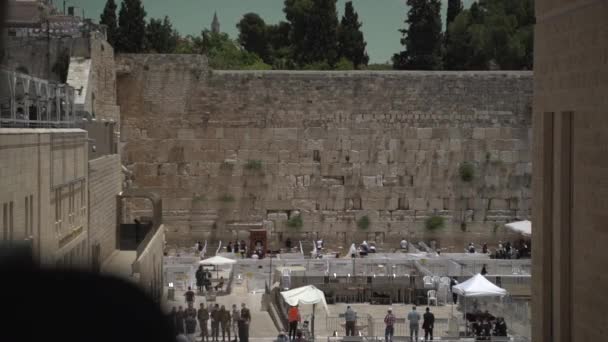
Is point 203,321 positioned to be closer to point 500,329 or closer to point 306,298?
point 306,298

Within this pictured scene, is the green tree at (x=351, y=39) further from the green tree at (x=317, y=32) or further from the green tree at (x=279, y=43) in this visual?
the green tree at (x=279, y=43)

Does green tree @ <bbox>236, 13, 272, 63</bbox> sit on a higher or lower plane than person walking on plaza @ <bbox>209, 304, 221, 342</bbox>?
higher

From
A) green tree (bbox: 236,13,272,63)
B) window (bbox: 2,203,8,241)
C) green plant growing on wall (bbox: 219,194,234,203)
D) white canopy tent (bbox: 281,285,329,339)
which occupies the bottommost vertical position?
white canopy tent (bbox: 281,285,329,339)

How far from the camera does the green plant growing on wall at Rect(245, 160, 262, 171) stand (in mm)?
22453

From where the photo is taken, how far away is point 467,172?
894 inches

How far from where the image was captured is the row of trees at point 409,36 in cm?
2642

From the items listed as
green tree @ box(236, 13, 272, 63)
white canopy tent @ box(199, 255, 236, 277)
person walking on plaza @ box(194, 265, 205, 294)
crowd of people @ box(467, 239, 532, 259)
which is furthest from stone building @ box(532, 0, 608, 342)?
green tree @ box(236, 13, 272, 63)

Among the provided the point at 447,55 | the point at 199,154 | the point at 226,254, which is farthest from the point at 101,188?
the point at 447,55

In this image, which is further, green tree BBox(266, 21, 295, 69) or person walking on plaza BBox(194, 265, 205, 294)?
green tree BBox(266, 21, 295, 69)

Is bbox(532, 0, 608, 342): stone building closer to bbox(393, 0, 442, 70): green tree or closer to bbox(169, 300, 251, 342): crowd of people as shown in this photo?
bbox(169, 300, 251, 342): crowd of people

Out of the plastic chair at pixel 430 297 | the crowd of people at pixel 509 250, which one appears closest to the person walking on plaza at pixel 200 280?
the plastic chair at pixel 430 297

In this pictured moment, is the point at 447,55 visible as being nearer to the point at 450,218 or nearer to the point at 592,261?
the point at 450,218

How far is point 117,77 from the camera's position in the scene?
872 inches

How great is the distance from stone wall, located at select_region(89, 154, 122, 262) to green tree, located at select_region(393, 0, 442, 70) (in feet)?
36.6
